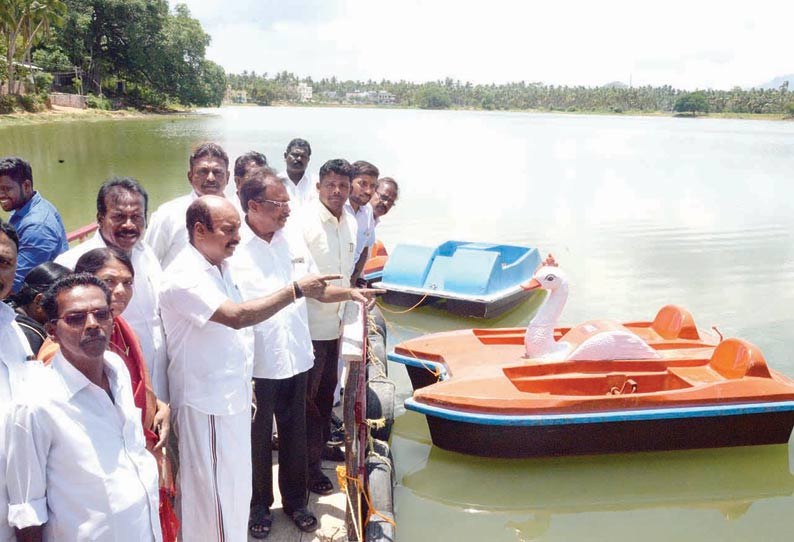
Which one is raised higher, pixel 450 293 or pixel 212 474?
pixel 212 474

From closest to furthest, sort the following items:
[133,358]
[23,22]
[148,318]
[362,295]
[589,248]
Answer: [133,358] < [148,318] < [362,295] < [589,248] < [23,22]

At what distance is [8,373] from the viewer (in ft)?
6.74

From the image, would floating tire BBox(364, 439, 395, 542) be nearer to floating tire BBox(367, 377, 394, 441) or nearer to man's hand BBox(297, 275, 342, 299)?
floating tire BBox(367, 377, 394, 441)

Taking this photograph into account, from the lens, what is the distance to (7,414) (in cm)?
195

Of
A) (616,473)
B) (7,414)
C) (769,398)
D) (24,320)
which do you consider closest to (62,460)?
(7,414)

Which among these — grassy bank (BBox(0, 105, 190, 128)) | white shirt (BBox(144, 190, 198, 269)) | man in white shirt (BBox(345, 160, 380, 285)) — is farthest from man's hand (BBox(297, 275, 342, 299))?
grassy bank (BBox(0, 105, 190, 128))

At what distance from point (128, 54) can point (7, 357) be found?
189 ft

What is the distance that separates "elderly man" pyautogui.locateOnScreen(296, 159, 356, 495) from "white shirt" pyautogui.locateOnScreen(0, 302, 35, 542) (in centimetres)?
213

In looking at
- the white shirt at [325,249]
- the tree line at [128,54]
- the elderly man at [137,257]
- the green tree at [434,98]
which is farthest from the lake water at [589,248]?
the green tree at [434,98]

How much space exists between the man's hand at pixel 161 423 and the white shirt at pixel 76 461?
0.50 metres

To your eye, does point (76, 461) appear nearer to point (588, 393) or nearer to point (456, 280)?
point (588, 393)

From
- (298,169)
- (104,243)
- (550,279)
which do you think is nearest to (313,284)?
(104,243)

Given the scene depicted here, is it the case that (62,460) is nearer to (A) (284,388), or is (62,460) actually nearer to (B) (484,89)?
(A) (284,388)

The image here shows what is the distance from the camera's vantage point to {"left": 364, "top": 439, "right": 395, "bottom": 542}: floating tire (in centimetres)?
367
